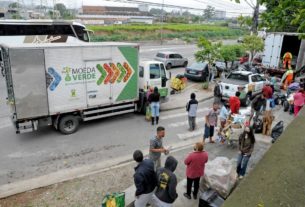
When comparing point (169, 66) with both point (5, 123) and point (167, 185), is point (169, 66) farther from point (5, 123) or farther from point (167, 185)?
point (167, 185)

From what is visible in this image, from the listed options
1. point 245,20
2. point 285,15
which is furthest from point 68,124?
point 285,15

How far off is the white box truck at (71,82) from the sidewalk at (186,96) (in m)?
2.29

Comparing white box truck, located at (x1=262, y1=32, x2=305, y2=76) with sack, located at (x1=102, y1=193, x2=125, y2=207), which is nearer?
sack, located at (x1=102, y1=193, x2=125, y2=207)

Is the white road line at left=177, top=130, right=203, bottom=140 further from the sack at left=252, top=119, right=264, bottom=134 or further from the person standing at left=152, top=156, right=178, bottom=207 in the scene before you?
the person standing at left=152, top=156, right=178, bottom=207

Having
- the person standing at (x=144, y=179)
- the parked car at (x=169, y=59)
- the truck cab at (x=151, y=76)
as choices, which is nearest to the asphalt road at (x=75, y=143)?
the truck cab at (x=151, y=76)

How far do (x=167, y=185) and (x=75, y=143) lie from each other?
18.3 ft

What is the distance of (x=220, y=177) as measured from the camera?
20.4ft

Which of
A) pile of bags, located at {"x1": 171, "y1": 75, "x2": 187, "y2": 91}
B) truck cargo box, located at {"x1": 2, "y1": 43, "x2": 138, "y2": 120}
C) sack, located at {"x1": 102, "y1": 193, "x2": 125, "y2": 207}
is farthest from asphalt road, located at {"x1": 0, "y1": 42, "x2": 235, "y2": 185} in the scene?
pile of bags, located at {"x1": 171, "y1": 75, "x2": 187, "y2": 91}

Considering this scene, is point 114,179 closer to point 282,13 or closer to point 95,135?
point 95,135

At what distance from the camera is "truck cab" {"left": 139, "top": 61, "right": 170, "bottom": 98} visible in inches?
506

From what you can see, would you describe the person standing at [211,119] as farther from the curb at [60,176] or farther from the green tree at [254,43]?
the green tree at [254,43]

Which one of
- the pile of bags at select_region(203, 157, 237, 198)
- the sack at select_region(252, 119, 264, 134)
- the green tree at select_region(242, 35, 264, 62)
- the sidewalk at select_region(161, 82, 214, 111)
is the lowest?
the sidewalk at select_region(161, 82, 214, 111)

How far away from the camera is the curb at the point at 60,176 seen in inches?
282

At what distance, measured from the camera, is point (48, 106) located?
32.6ft
